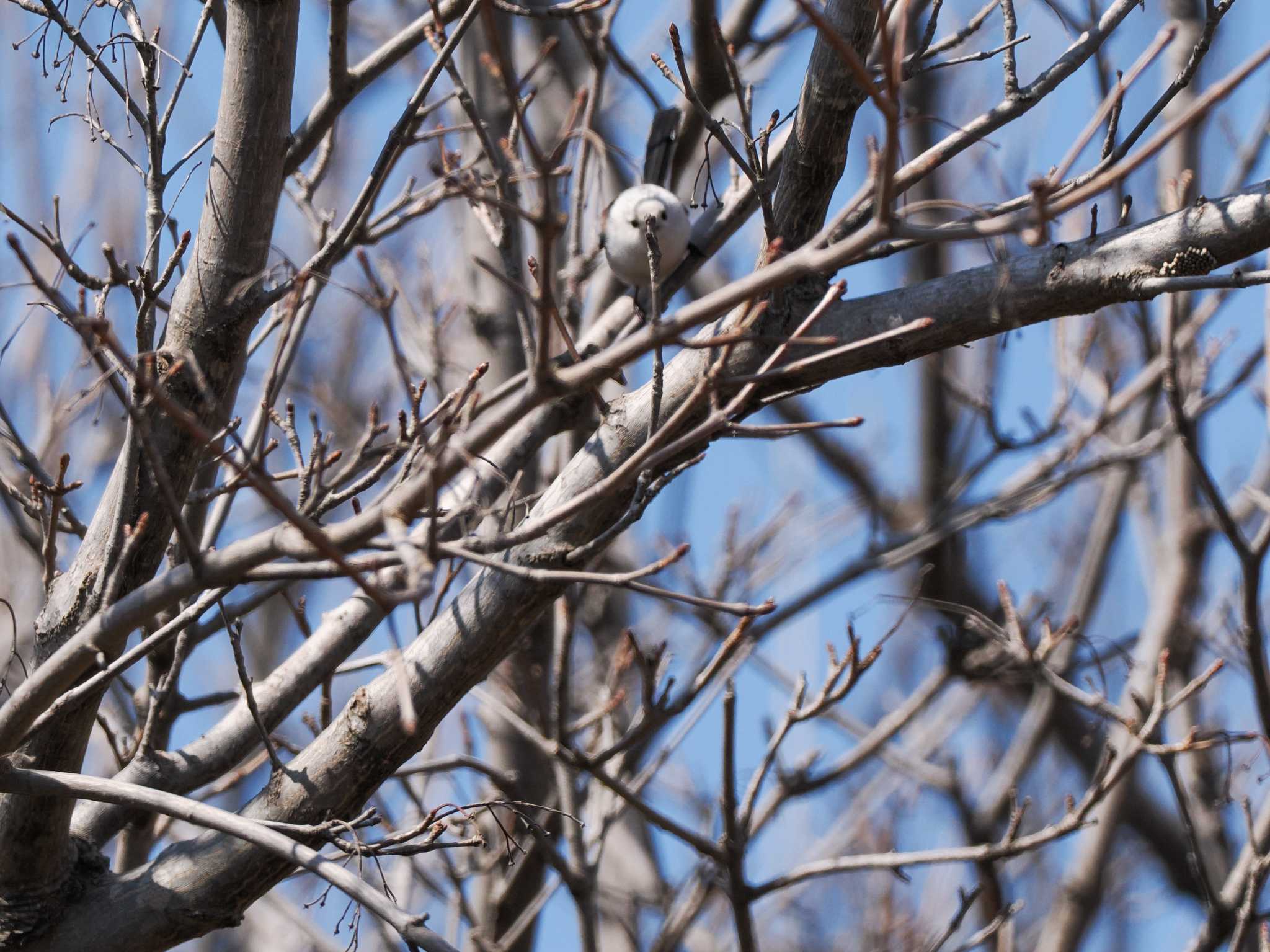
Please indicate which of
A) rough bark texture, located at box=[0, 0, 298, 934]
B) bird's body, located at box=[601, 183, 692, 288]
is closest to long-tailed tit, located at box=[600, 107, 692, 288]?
bird's body, located at box=[601, 183, 692, 288]

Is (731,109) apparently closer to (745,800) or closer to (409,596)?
(745,800)

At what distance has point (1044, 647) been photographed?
113 inches

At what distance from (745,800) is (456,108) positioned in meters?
3.00

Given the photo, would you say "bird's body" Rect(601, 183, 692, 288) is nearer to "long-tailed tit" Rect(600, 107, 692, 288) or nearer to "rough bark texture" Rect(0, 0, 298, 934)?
"long-tailed tit" Rect(600, 107, 692, 288)

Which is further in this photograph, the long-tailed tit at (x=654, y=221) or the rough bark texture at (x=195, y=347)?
the long-tailed tit at (x=654, y=221)

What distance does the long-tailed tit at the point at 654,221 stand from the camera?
222 cm

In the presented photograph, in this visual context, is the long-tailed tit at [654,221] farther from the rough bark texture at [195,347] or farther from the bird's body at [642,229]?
the rough bark texture at [195,347]

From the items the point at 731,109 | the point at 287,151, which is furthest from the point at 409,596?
the point at 731,109

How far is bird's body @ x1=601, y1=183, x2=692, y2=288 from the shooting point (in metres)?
2.22

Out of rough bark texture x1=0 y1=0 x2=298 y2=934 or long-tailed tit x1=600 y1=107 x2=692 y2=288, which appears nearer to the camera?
rough bark texture x1=0 y1=0 x2=298 y2=934

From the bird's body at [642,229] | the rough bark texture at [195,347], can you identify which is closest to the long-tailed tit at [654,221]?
the bird's body at [642,229]

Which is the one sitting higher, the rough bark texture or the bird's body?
the bird's body

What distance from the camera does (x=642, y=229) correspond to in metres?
2.20

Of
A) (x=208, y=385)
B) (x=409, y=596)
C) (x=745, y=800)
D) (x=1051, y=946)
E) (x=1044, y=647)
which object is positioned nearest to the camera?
(x=409, y=596)
